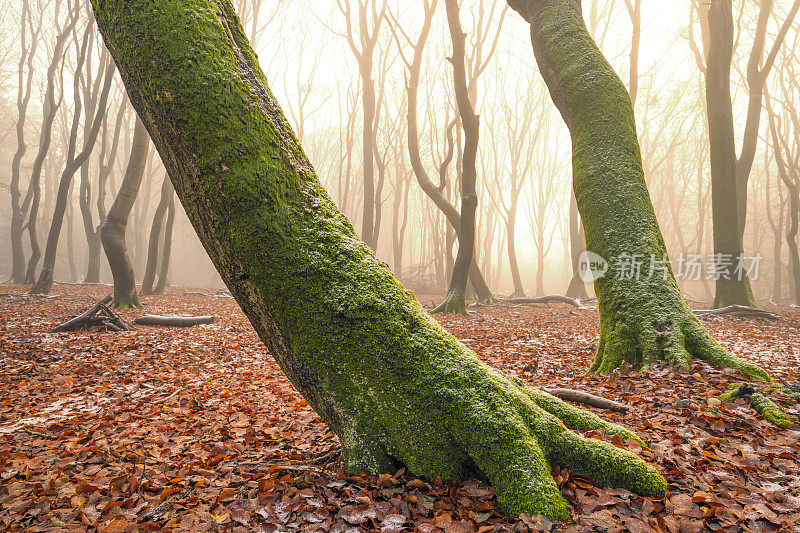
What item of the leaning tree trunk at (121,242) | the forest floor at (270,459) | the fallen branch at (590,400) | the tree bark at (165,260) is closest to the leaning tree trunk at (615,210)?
the forest floor at (270,459)

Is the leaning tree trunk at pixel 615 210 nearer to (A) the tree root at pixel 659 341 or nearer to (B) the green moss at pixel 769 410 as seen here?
(A) the tree root at pixel 659 341

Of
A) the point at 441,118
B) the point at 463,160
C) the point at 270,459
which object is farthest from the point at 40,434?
the point at 441,118

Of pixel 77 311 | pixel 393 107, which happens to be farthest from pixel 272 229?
pixel 393 107

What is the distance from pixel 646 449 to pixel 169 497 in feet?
8.62

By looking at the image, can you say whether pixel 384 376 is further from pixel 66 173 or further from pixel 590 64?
pixel 66 173

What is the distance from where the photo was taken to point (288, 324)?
1981 millimetres

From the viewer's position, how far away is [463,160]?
1027 cm

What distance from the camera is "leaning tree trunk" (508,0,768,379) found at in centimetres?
420

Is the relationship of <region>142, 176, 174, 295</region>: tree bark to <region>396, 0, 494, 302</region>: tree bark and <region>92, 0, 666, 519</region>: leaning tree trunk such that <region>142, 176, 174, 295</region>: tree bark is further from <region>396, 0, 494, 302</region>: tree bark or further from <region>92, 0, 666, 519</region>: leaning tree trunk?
<region>92, 0, 666, 519</region>: leaning tree trunk

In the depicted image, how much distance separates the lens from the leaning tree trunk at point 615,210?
4.20 m

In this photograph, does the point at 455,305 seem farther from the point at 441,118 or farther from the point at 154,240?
the point at 441,118

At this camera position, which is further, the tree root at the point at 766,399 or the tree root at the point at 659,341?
the tree root at the point at 659,341

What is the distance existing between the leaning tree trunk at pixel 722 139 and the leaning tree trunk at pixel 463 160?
15.5ft

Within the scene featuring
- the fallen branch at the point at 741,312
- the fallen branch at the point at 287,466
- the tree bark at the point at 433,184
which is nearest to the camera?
the fallen branch at the point at 287,466
